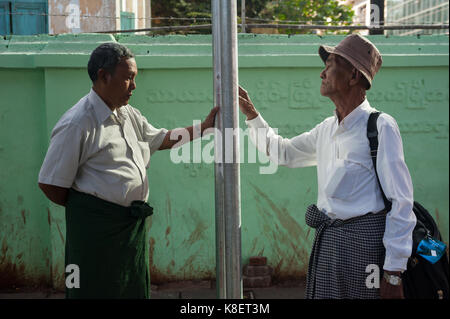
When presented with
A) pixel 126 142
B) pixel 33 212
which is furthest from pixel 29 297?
pixel 126 142

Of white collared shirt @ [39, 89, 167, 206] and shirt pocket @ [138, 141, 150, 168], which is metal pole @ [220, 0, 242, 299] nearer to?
white collared shirt @ [39, 89, 167, 206]

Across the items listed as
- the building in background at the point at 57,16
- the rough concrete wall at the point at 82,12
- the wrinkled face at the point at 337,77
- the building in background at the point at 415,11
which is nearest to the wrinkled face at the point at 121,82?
the wrinkled face at the point at 337,77

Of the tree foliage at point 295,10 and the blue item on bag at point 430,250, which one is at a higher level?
the tree foliage at point 295,10

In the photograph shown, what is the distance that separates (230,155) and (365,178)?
65 cm

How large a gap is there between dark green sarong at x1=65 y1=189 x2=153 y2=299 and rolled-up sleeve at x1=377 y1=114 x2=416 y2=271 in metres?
1.07

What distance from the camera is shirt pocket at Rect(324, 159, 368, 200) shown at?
2189mm

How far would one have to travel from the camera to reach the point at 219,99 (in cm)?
190

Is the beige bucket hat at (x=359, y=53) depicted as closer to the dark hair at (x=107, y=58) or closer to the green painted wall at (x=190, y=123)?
the dark hair at (x=107, y=58)

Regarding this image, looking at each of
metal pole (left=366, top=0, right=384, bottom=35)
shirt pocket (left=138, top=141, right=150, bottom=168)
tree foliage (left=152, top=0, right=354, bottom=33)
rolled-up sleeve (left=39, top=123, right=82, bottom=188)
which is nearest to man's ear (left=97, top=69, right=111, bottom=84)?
rolled-up sleeve (left=39, top=123, right=82, bottom=188)

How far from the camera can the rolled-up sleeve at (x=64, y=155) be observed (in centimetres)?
225

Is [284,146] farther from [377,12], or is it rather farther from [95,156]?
[377,12]

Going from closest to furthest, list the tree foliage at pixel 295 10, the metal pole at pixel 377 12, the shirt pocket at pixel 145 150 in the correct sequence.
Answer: the shirt pocket at pixel 145 150 → the metal pole at pixel 377 12 → the tree foliage at pixel 295 10

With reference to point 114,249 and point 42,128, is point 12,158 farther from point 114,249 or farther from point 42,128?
point 114,249

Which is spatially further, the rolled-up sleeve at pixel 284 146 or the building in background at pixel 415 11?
the building in background at pixel 415 11
